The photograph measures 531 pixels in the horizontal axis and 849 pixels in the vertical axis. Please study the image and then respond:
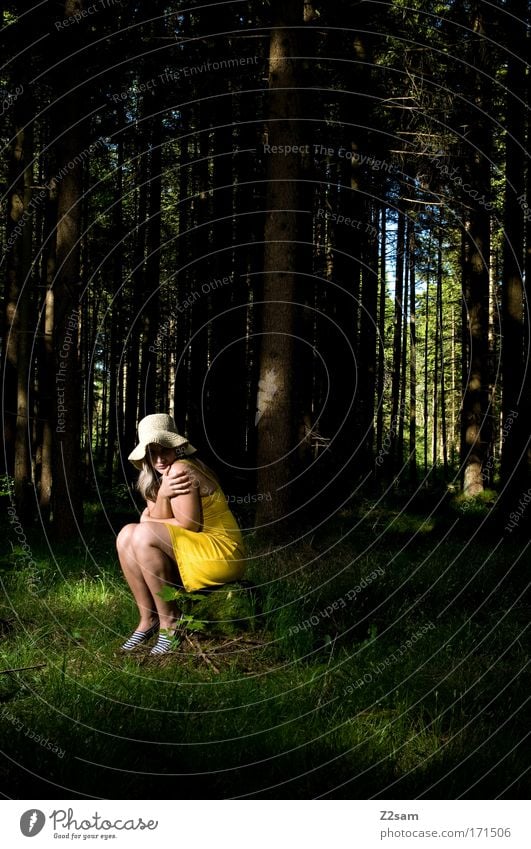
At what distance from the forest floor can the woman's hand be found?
1.03 meters

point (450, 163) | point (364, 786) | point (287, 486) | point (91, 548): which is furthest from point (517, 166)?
point (364, 786)

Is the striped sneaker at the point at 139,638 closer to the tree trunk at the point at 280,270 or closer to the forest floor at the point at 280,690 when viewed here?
the forest floor at the point at 280,690

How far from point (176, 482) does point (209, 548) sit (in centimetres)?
58

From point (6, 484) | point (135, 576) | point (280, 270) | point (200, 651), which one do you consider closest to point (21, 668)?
point (135, 576)

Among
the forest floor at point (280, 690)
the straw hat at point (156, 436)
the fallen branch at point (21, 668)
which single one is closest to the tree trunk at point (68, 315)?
the forest floor at point (280, 690)

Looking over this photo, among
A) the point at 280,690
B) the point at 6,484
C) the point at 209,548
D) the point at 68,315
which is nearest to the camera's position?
the point at 280,690

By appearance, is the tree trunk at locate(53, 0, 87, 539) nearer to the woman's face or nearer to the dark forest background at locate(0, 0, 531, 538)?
the dark forest background at locate(0, 0, 531, 538)

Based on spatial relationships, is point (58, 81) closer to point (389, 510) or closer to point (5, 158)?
point (5, 158)

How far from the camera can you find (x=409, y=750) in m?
4.70

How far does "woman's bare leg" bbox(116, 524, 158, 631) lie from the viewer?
6.34m

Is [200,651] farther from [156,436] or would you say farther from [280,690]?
[156,436]

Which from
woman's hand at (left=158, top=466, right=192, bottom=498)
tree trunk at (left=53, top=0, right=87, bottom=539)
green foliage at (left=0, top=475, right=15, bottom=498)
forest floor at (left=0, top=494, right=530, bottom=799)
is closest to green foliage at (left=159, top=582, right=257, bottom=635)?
forest floor at (left=0, top=494, right=530, bottom=799)

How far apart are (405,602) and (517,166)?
6916mm

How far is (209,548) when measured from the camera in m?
6.42
